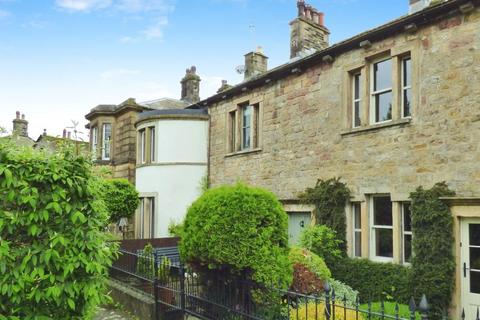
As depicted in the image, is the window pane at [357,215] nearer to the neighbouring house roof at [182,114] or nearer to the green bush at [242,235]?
the green bush at [242,235]

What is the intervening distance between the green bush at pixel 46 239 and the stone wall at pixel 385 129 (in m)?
7.72

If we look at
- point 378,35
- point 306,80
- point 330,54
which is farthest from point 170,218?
point 378,35

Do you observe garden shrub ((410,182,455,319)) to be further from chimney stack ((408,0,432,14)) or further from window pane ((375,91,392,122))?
chimney stack ((408,0,432,14))

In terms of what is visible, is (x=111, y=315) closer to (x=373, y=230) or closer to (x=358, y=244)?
(x=358, y=244)

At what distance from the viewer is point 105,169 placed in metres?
4.98

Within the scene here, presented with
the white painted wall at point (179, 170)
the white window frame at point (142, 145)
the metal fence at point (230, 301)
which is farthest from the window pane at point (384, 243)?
the white window frame at point (142, 145)

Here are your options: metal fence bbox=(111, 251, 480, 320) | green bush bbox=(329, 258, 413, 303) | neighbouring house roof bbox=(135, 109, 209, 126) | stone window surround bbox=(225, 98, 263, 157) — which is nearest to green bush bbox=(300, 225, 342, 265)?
green bush bbox=(329, 258, 413, 303)

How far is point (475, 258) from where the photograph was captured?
890 centimetres

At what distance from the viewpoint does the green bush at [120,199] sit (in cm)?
1670

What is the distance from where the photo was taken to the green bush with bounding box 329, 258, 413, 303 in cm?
964

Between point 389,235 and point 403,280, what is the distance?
135cm

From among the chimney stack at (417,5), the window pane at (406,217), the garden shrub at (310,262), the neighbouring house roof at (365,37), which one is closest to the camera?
the garden shrub at (310,262)

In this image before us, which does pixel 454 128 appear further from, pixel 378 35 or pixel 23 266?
pixel 23 266

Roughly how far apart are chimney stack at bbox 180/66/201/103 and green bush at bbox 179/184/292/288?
57.0 ft
